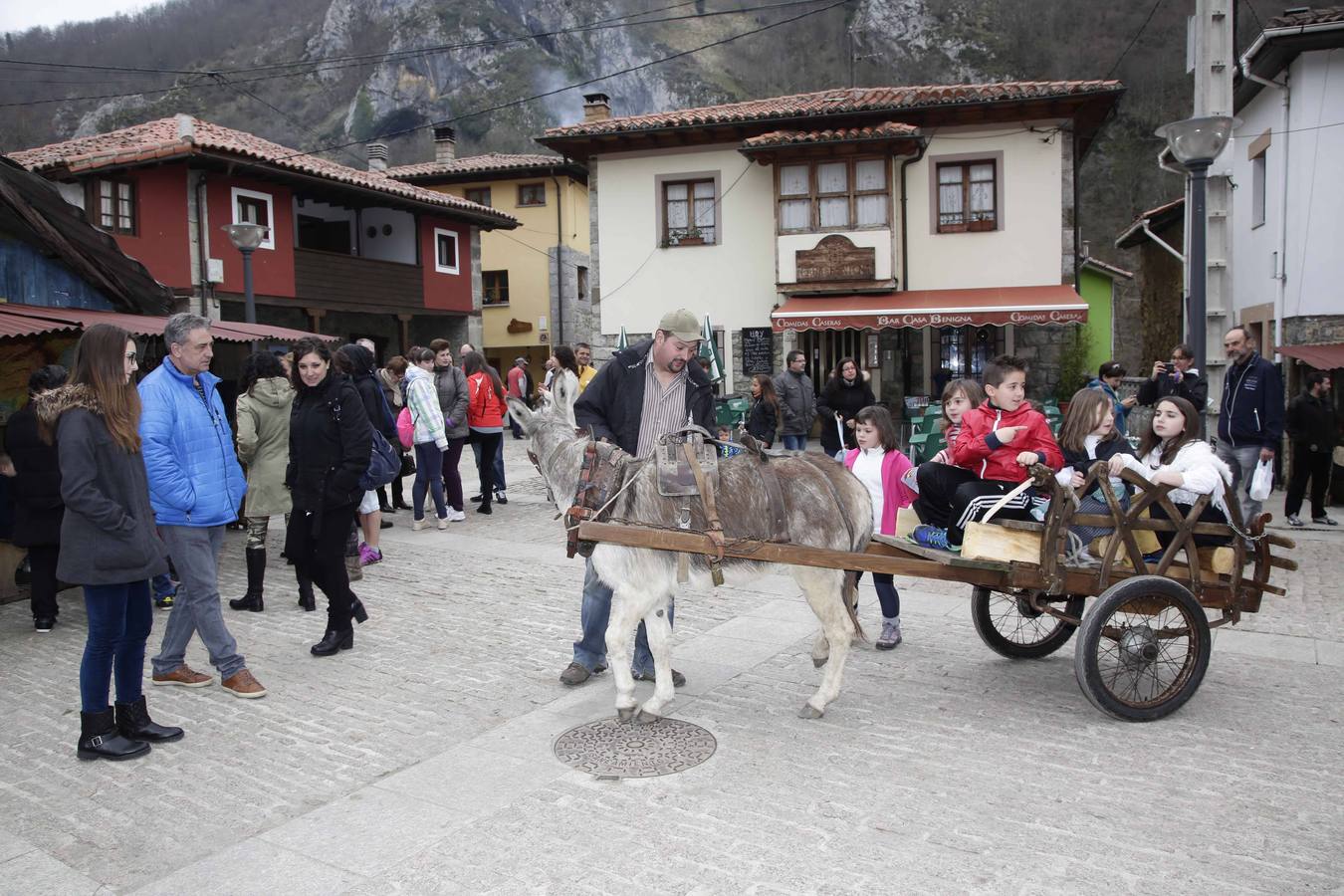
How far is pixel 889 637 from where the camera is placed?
6.24 m

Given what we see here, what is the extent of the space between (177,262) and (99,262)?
12954 mm

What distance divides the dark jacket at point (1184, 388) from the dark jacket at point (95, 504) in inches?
314

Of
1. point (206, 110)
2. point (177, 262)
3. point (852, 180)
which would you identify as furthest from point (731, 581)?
point (206, 110)

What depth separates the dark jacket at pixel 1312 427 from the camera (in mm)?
10570

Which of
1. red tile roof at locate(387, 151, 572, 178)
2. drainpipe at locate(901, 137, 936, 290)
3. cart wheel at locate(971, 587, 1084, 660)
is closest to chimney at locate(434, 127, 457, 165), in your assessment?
red tile roof at locate(387, 151, 572, 178)

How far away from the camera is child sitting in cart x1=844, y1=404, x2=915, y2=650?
20.3ft

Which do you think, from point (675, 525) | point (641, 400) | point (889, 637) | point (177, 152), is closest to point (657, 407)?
point (641, 400)

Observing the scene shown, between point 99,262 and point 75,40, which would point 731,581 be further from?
point 75,40

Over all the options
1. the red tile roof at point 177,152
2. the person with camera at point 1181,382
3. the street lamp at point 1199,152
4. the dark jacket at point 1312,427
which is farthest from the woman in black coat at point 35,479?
the red tile roof at point 177,152

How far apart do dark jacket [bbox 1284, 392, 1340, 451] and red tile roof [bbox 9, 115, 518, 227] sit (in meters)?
21.4

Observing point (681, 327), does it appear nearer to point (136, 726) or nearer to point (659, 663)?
point (659, 663)

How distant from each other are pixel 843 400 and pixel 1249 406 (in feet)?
16.0

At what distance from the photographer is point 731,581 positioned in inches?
326

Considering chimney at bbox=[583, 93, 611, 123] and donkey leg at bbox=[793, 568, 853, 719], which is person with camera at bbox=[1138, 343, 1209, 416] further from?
chimney at bbox=[583, 93, 611, 123]
